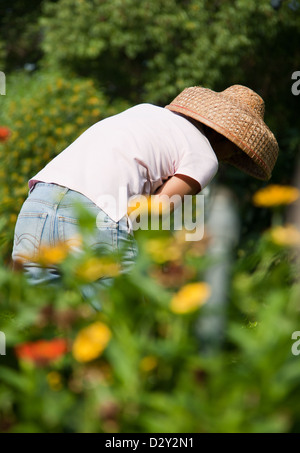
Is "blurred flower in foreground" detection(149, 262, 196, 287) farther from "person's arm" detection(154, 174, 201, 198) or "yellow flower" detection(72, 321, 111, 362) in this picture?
"person's arm" detection(154, 174, 201, 198)

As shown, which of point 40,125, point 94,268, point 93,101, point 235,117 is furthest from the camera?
point 93,101

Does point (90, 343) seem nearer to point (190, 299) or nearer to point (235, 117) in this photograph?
point (190, 299)

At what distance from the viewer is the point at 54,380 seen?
103 centimetres

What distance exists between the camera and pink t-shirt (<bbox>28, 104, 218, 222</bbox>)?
6.51 ft

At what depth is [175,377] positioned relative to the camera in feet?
3.38

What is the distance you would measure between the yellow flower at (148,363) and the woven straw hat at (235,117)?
4.42 ft

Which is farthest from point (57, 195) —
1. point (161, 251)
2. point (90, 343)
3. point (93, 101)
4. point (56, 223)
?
point (93, 101)

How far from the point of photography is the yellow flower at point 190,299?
0.99m

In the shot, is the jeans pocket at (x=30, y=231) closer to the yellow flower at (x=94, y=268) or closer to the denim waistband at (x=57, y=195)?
the denim waistband at (x=57, y=195)

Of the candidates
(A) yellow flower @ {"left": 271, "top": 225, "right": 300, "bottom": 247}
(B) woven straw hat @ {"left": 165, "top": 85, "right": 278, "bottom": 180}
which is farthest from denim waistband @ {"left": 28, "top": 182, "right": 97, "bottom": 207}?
(A) yellow flower @ {"left": 271, "top": 225, "right": 300, "bottom": 247}

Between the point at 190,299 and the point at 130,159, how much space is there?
1.09 metres

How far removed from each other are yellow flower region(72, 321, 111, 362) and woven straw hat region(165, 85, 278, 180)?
1344 mm

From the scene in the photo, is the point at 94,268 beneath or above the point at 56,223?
above

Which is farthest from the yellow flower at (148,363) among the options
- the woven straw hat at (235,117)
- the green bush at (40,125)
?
the green bush at (40,125)
